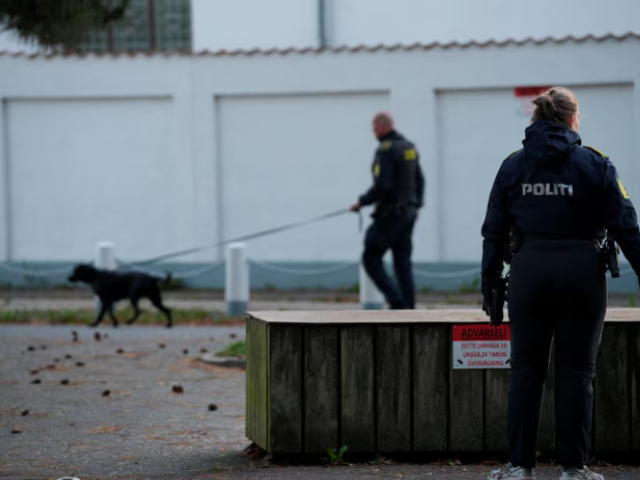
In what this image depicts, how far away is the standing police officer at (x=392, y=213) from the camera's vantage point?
12.3m

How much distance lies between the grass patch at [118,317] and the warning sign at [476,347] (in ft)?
28.7

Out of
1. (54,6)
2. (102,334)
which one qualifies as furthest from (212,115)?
(54,6)

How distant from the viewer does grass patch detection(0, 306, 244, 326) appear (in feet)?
49.5

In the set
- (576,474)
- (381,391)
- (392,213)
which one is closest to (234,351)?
(392,213)

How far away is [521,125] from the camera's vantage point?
18.5 metres

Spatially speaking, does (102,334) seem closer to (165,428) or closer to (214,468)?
(165,428)

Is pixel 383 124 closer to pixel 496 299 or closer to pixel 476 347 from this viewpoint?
pixel 476 347

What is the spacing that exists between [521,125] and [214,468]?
12779mm

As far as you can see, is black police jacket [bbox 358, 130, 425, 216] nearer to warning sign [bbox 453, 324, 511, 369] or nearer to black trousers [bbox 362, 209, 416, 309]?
black trousers [bbox 362, 209, 416, 309]

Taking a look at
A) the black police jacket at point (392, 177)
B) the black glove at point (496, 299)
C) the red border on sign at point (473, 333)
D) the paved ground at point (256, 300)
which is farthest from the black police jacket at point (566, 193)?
the paved ground at point (256, 300)

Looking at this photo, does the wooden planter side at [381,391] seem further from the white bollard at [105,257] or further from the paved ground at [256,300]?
the white bollard at [105,257]

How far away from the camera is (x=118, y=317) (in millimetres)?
15391

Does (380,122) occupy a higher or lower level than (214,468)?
higher

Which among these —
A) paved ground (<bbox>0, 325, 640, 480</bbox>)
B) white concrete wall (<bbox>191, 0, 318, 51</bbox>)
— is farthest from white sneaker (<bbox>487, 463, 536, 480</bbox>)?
white concrete wall (<bbox>191, 0, 318, 51</bbox>)
